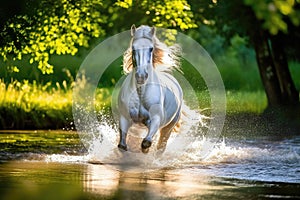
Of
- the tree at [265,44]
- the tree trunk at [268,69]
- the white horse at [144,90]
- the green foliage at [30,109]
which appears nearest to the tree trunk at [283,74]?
the tree at [265,44]

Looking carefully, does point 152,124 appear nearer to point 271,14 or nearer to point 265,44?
point 271,14

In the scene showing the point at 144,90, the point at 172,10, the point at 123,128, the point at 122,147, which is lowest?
the point at 122,147

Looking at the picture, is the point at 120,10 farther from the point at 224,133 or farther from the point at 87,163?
the point at 87,163

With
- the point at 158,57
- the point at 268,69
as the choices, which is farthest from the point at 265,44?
the point at 158,57

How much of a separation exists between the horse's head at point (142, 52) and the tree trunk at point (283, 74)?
1658cm

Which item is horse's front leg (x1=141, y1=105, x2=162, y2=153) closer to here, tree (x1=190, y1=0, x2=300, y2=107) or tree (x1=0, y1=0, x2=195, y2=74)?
tree (x1=0, y1=0, x2=195, y2=74)

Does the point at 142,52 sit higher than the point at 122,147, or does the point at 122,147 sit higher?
the point at 142,52

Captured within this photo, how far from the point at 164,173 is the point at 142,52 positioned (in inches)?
55.3

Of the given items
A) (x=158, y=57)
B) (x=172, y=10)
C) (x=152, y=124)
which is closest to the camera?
(x=152, y=124)

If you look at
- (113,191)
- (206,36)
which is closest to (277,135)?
(113,191)

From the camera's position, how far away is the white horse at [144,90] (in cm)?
1018

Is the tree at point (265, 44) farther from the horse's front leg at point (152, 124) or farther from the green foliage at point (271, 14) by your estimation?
the green foliage at point (271, 14)

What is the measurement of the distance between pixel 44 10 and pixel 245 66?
32176 millimetres

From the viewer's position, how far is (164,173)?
972 centimetres
